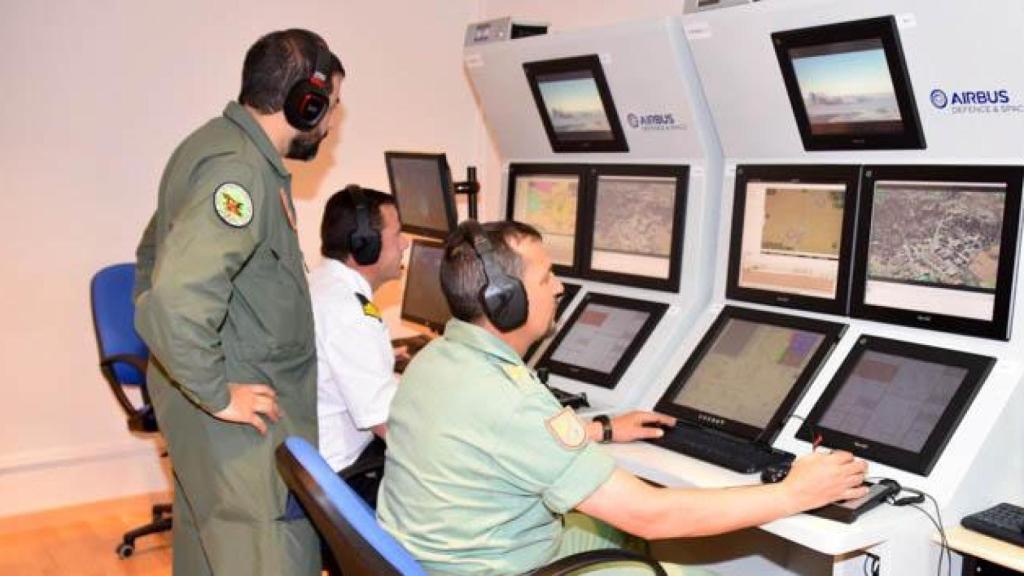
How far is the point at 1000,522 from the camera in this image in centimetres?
184

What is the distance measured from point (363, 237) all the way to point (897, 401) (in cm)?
124

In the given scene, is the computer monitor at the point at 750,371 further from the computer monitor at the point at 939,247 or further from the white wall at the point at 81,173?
the white wall at the point at 81,173

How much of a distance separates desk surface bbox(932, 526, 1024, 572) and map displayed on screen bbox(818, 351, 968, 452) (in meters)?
0.17

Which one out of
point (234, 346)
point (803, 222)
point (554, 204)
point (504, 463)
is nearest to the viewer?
point (504, 463)

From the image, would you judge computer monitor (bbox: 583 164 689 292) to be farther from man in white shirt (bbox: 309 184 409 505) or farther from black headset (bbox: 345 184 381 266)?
black headset (bbox: 345 184 381 266)

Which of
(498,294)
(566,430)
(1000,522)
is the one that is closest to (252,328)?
Result: (498,294)

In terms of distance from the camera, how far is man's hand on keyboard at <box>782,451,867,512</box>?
68.1 inches

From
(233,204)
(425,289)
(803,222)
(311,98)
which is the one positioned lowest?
(425,289)

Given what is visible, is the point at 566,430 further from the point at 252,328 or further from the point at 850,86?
the point at 850,86

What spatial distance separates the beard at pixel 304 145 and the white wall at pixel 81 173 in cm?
187

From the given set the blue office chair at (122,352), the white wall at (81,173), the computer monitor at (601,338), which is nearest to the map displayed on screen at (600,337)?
the computer monitor at (601,338)

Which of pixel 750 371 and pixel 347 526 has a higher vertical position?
pixel 347 526

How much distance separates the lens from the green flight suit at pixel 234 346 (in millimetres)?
1852

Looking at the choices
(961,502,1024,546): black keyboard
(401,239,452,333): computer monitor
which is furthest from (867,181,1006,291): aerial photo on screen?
(401,239,452,333): computer monitor
